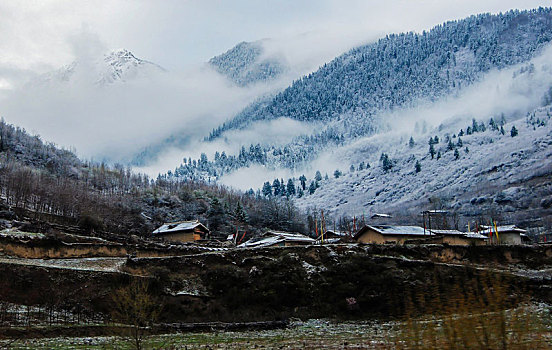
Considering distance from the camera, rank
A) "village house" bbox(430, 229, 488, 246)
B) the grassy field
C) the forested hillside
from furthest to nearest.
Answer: the forested hillside → "village house" bbox(430, 229, 488, 246) → the grassy field

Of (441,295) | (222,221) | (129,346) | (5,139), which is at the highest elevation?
(5,139)

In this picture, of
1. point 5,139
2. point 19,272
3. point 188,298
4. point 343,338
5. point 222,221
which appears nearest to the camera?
point 343,338

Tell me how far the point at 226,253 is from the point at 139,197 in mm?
111184

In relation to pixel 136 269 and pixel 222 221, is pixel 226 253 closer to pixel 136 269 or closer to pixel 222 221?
pixel 136 269

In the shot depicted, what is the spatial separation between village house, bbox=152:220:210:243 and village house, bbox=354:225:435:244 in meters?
35.4

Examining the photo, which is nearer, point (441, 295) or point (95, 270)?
point (441, 295)

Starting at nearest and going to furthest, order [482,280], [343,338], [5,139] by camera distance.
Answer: [482,280]
[343,338]
[5,139]

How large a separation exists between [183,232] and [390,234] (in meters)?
43.0

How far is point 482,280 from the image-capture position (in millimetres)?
11047

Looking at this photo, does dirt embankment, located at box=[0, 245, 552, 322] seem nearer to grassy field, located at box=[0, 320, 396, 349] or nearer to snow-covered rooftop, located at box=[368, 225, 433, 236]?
grassy field, located at box=[0, 320, 396, 349]

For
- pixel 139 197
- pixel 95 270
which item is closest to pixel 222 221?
pixel 139 197

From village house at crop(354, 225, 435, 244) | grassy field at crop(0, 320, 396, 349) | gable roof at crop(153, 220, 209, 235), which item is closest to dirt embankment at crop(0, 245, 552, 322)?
grassy field at crop(0, 320, 396, 349)

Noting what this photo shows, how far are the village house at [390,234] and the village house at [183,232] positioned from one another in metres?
35.4

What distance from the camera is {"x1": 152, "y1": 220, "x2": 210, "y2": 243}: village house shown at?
338 feet
